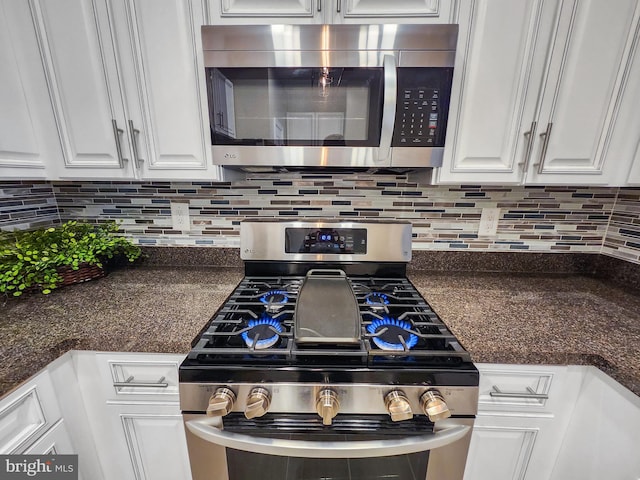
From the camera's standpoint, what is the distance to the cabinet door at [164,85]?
87cm

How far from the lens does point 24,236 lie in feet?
3.27

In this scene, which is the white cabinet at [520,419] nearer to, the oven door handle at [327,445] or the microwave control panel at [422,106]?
the oven door handle at [327,445]

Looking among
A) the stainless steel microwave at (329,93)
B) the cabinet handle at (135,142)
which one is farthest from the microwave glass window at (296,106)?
the cabinet handle at (135,142)

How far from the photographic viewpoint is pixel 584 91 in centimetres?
88

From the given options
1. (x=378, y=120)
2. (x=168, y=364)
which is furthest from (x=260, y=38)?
(x=168, y=364)

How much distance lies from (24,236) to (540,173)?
191 cm

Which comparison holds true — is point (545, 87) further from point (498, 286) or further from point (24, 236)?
point (24, 236)

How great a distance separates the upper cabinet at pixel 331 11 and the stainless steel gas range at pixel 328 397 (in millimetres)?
919

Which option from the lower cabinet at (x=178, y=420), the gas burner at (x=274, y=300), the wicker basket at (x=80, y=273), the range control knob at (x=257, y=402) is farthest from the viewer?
the wicker basket at (x=80, y=273)

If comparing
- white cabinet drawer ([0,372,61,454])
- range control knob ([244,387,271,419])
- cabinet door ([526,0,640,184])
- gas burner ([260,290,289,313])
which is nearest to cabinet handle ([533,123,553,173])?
cabinet door ([526,0,640,184])

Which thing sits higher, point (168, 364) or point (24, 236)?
point (24, 236)

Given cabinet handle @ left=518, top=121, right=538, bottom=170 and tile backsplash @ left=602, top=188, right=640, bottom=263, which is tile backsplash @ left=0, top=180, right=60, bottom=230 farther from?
tile backsplash @ left=602, top=188, right=640, bottom=263

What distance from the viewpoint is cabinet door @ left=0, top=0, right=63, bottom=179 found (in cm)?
88

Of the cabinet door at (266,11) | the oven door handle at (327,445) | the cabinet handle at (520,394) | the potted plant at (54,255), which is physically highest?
the cabinet door at (266,11)
